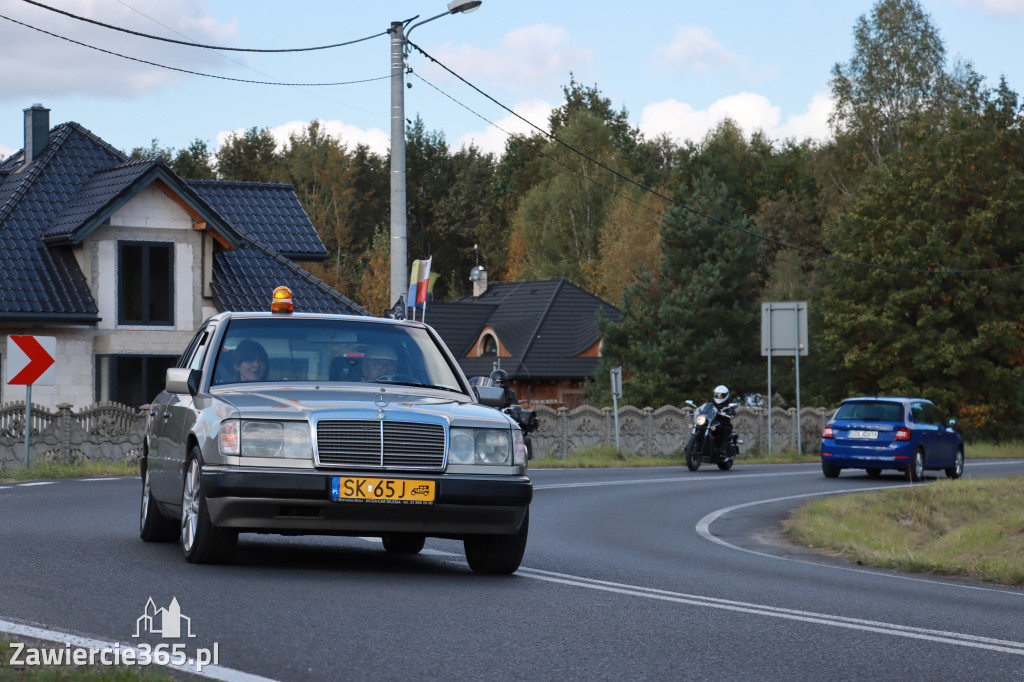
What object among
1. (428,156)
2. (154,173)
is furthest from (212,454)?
(428,156)

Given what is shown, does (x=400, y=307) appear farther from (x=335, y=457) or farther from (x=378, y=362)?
(x=335, y=457)

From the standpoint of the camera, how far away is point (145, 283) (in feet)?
118

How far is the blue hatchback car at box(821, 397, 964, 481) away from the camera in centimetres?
2931

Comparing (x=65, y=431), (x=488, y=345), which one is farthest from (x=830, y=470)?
(x=488, y=345)

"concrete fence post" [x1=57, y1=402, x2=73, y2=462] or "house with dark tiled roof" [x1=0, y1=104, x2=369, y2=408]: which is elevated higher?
"house with dark tiled roof" [x1=0, y1=104, x2=369, y2=408]

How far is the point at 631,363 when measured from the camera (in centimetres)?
6006

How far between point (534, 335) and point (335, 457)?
194 ft

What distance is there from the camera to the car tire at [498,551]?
10.0m

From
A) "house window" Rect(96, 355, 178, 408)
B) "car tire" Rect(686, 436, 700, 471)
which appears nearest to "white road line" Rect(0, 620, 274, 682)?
"car tire" Rect(686, 436, 700, 471)

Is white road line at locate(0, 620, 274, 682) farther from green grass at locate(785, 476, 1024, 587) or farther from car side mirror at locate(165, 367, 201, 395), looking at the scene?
green grass at locate(785, 476, 1024, 587)

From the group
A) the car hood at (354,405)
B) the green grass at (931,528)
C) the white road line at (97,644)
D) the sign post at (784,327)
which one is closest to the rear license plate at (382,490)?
the car hood at (354,405)

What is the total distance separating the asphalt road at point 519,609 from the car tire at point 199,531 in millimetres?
134

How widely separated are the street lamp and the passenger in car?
15040mm

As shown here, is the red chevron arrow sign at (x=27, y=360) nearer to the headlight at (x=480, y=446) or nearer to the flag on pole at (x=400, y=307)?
the flag on pole at (x=400, y=307)
